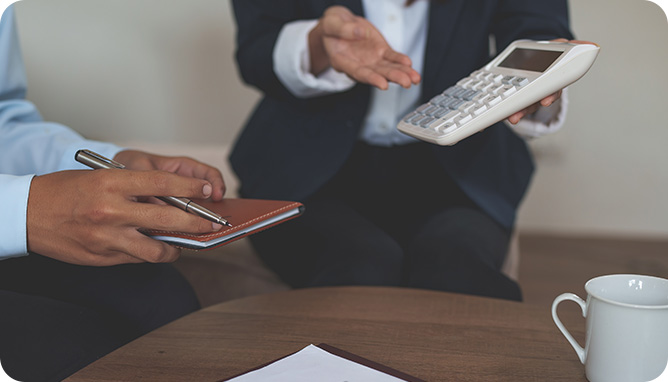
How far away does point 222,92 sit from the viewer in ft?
5.47

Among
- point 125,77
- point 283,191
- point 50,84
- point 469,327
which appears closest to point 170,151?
point 125,77

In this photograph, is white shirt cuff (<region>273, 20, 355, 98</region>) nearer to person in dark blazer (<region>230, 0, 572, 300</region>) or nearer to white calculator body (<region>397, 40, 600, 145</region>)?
person in dark blazer (<region>230, 0, 572, 300</region>)

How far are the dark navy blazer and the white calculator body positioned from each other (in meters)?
0.22

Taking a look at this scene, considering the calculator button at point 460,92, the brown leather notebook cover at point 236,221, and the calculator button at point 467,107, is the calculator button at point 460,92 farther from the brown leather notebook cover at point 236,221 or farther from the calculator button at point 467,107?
the brown leather notebook cover at point 236,221

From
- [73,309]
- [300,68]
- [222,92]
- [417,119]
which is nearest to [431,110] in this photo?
[417,119]

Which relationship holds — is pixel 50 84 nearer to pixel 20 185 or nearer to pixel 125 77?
pixel 125 77

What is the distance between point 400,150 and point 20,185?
50 cm

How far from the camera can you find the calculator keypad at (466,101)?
1.81 feet

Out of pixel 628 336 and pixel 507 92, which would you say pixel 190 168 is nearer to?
pixel 507 92

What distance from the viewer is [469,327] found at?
0.52 m

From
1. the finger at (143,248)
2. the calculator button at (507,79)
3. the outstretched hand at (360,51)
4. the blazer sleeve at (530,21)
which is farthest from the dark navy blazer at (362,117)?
the finger at (143,248)

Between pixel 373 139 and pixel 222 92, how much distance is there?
870mm

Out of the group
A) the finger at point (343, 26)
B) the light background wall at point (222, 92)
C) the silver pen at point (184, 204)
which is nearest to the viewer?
the silver pen at point (184, 204)

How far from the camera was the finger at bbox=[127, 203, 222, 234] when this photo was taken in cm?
46
